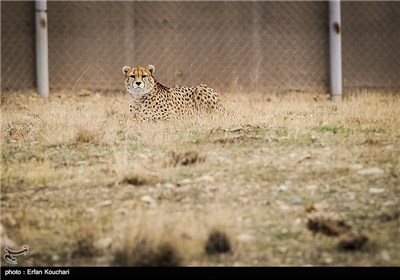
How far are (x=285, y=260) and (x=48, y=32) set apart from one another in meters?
6.80

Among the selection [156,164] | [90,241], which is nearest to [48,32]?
[156,164]

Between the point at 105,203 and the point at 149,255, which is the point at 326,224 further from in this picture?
the point at 105,203

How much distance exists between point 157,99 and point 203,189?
120 inches

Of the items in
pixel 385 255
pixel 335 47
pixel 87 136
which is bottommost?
pixel 385 255

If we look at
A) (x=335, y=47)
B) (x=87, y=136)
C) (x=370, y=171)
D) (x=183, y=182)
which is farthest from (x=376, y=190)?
(x=335, y=47)

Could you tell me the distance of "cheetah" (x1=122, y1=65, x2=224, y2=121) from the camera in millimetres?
7559

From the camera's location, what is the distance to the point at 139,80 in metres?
7.57

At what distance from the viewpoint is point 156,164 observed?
208 inches

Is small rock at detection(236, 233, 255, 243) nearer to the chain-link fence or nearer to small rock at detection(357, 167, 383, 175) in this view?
small rock at detection(357, 167, 383, 175)

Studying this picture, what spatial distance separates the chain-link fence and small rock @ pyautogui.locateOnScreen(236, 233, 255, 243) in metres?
5.64

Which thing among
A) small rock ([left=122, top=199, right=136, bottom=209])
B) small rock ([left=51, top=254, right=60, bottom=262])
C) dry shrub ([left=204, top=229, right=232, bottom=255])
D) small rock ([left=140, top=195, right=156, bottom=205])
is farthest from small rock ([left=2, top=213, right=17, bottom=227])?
dry shrub ([left=204, top=229, right=232, bottom=255])

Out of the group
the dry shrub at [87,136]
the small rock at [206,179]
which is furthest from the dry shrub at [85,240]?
the dry shrub at [87,136]

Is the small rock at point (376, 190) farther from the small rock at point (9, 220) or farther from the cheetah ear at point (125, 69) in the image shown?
the cheetah ear at point (125, 69)
